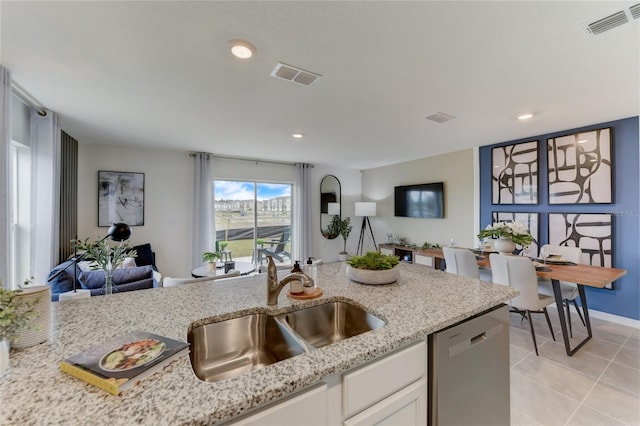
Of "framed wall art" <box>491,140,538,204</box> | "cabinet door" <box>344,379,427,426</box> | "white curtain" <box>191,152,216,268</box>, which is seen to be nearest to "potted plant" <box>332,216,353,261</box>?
"white curtain" <box>191,152,216,268</box>

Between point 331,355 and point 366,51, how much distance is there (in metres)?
1.78

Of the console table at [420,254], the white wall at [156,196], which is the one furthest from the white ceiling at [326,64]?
the console table at [420,254]

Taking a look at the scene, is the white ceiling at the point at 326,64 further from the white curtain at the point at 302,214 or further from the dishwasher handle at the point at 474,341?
the white curtain at the point at 302,214

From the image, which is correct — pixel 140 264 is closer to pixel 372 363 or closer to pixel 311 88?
pixel 311 88

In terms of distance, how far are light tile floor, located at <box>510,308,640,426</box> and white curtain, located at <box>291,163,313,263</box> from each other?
3911mm

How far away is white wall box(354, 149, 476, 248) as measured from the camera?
4516mm

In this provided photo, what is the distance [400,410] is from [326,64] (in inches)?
80.2

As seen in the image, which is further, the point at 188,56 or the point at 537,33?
the point at 188,56

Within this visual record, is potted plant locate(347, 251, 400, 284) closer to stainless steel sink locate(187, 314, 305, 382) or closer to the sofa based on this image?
stainless steel sink locate(187, 314, 305, 382)

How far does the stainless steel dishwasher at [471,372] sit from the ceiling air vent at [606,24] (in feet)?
5.52

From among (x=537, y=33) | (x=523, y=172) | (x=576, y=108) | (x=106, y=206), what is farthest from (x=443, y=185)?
(x=106, y=206)

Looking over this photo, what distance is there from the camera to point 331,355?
834 millimetres

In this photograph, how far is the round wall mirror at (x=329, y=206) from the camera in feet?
20.6

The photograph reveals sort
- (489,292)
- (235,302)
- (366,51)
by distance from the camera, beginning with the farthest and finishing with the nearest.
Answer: (366,51), (489,292), (235,302)
